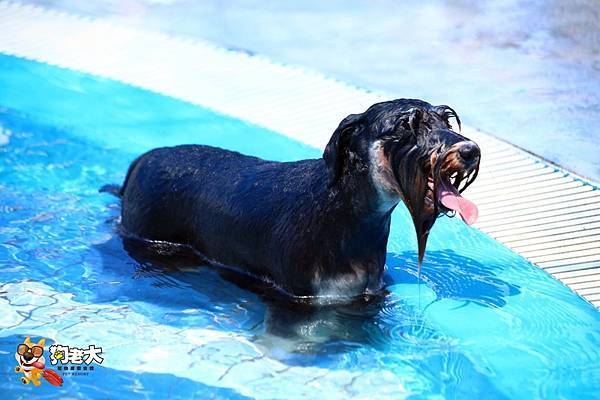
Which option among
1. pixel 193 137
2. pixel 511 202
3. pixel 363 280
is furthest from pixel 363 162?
pixel 193 137


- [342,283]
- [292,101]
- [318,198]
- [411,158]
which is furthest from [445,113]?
[292,101]

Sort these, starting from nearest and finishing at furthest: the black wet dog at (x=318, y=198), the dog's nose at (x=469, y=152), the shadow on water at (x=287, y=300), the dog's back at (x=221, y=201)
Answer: the dog's nose at (x=469, y=152) → the black wet dog at (x=318, y=198) → the shadow on water at (x=287, y=300) → the dog's back at (x=221, y=201)

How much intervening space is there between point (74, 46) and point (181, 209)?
17.2 ft

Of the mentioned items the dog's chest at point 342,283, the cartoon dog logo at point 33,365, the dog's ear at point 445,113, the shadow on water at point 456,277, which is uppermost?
the dog's ear at point 445,113

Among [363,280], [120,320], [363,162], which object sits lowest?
[120,320]

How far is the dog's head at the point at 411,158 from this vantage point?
3.53m

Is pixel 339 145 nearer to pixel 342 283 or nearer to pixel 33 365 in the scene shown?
pixel 342 283

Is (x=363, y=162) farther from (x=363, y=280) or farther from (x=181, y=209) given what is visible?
(x=181, y=209)

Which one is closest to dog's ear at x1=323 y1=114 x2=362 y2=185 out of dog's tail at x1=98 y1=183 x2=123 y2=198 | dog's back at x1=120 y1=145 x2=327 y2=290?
dog's back at x1=120 y1=145 x2=327 y2=290

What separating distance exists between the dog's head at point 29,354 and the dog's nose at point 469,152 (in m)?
2.03

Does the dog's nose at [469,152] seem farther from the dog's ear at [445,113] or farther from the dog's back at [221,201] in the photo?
the dog's back at [221,201]

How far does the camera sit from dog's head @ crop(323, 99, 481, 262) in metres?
3.53

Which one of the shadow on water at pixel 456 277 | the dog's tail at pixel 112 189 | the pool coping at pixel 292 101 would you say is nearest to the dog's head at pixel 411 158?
the shadow on water at pixel 456 277

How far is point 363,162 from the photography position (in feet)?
13.0
